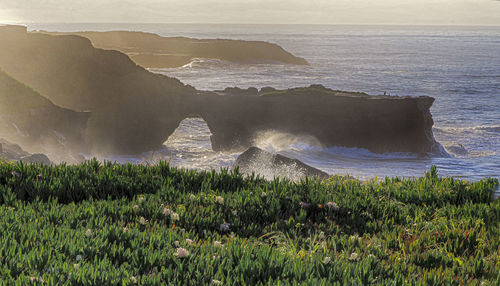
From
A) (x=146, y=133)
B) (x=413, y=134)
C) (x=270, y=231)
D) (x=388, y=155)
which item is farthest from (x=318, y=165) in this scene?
(x=270, y=231)

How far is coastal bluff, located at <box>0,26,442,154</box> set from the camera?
140 feet

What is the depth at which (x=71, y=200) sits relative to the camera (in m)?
6.92

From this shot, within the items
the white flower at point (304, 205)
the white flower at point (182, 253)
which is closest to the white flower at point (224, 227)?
the white flower at point (304, 205)

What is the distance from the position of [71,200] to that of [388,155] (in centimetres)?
3766

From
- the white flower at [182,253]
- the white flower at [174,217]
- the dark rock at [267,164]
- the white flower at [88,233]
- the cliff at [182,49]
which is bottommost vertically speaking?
the dark rock at [267,164]

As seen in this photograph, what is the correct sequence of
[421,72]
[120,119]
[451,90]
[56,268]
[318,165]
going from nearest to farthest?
[56,268] < [318,165] < [120,119] < [451,90] < [421,72]

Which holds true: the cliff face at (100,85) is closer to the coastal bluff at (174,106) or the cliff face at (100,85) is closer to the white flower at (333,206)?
the coastal bluff at (174,106)

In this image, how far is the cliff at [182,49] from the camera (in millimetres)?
132625

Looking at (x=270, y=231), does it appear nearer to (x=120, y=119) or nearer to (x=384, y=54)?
(x=120, y=119)

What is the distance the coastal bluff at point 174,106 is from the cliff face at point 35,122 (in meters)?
5.73

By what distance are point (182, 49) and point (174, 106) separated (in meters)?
109

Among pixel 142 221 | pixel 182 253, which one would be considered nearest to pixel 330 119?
pixel 142 221

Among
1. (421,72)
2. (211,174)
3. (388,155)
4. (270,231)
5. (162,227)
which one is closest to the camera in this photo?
(162,227)

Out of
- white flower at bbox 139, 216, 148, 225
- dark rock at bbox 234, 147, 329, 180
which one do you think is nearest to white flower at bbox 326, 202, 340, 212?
white flower at bbox 139, 216, 148, 225
